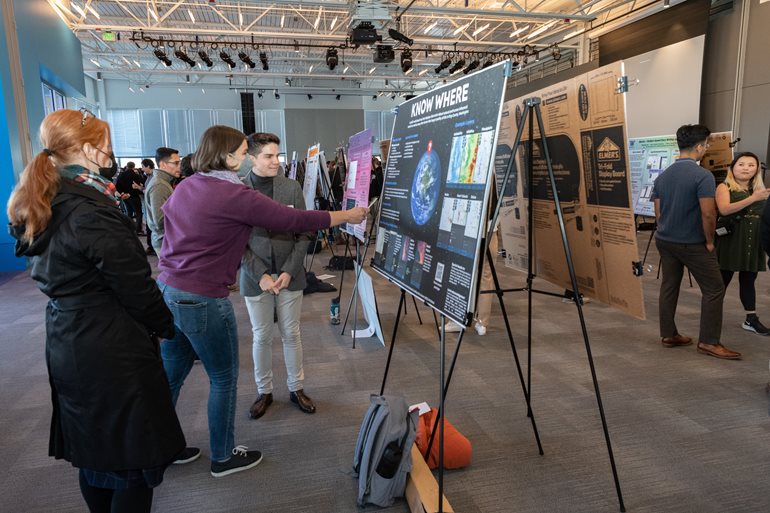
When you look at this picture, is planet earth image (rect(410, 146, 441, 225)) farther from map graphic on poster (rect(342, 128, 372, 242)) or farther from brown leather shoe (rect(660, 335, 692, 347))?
brown leather shoe (rect(660, 335, 692, 347))

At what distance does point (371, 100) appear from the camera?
20078 mm

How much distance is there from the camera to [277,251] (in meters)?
2.56

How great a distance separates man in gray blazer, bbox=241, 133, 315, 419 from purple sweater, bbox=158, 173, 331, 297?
1.97 feet

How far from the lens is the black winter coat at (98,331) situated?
1.27 meters

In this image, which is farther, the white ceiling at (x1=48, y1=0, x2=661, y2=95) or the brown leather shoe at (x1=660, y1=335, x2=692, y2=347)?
the white ceiling at (x1=48, y1=0, x2=661, y2=95)

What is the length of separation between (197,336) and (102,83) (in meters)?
18.6

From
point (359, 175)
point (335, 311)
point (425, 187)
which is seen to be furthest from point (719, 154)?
point (425, 187)

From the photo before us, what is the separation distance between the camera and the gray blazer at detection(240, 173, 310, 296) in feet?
8.30

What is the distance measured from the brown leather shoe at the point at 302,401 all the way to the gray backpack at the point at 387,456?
0.78 meters

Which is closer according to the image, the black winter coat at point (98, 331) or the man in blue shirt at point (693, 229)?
the black winter coat at point (98, 331)

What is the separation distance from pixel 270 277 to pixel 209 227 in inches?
28.3

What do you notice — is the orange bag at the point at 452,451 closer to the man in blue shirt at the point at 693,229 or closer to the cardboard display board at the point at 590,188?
the cardboard display board at the point at 590,188

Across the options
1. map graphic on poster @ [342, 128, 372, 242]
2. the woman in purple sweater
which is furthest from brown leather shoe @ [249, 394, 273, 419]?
map graphic on poster @ [342, 128, 372, 242]

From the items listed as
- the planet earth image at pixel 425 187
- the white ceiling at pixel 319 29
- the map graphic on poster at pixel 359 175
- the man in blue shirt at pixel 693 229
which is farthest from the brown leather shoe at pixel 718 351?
the white ceiling at pixel 319 29
